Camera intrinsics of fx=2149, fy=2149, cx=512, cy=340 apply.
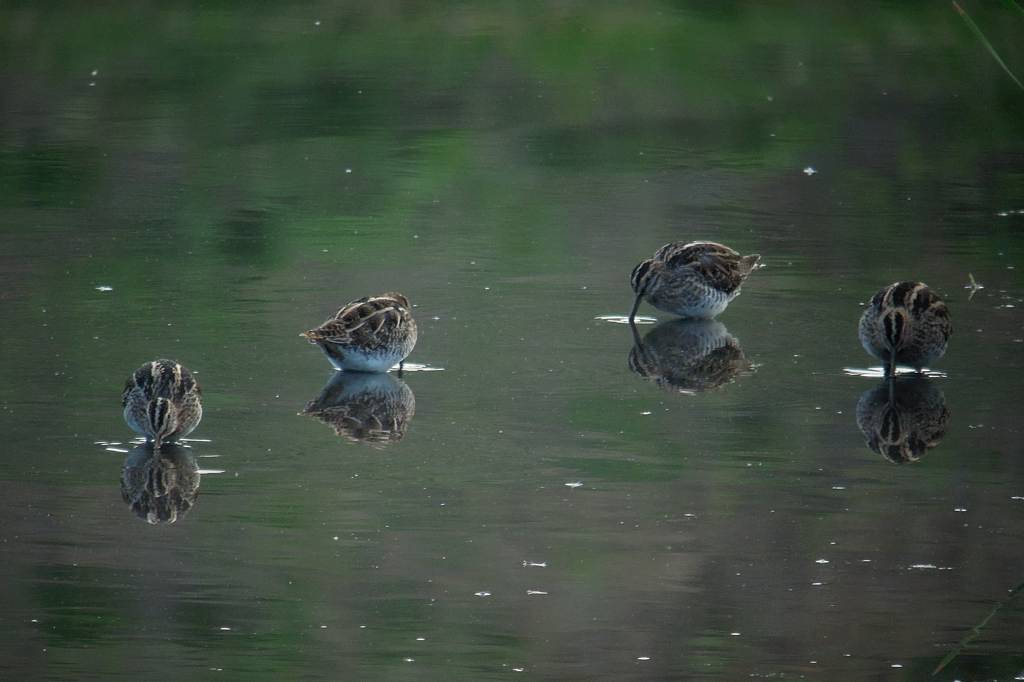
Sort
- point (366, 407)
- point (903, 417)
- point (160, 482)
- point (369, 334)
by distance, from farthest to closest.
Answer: point (369, 334), point (366, 407), point (903, 417), point (160, 482)

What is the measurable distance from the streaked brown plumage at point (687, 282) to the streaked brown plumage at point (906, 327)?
1.75 meters

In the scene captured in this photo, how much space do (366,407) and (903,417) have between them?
2.95 meters

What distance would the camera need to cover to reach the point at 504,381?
12.5 meters

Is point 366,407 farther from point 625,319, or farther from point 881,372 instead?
point 881,372

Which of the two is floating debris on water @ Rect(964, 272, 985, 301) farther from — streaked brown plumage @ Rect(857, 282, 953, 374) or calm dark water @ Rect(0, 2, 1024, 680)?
streaked brown plumage @ Rect(857, 282, 953, 374)

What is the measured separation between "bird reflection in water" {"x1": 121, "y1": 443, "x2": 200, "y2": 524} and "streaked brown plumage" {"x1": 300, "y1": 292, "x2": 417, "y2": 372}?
5.21ft

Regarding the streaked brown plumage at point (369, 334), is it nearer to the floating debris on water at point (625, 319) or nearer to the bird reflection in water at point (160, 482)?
the bird reflection in water at point (160, 482)

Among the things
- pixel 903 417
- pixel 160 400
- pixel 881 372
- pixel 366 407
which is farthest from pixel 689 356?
pixel 160 400

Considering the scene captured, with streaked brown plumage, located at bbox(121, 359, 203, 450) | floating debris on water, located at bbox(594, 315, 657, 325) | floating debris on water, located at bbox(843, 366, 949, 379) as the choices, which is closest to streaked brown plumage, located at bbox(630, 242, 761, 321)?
floating debris on water, located at bbox(594, 315, 657, 325)

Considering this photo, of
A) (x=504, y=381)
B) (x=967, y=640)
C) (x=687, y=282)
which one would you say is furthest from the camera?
(x=687, y=282)

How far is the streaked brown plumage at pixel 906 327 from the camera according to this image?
40.5ft

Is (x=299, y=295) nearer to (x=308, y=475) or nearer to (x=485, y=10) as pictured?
(x=308, y=475)

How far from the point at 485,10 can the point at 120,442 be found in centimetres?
2112

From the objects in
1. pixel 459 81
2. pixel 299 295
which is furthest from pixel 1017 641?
pixel 459 81
